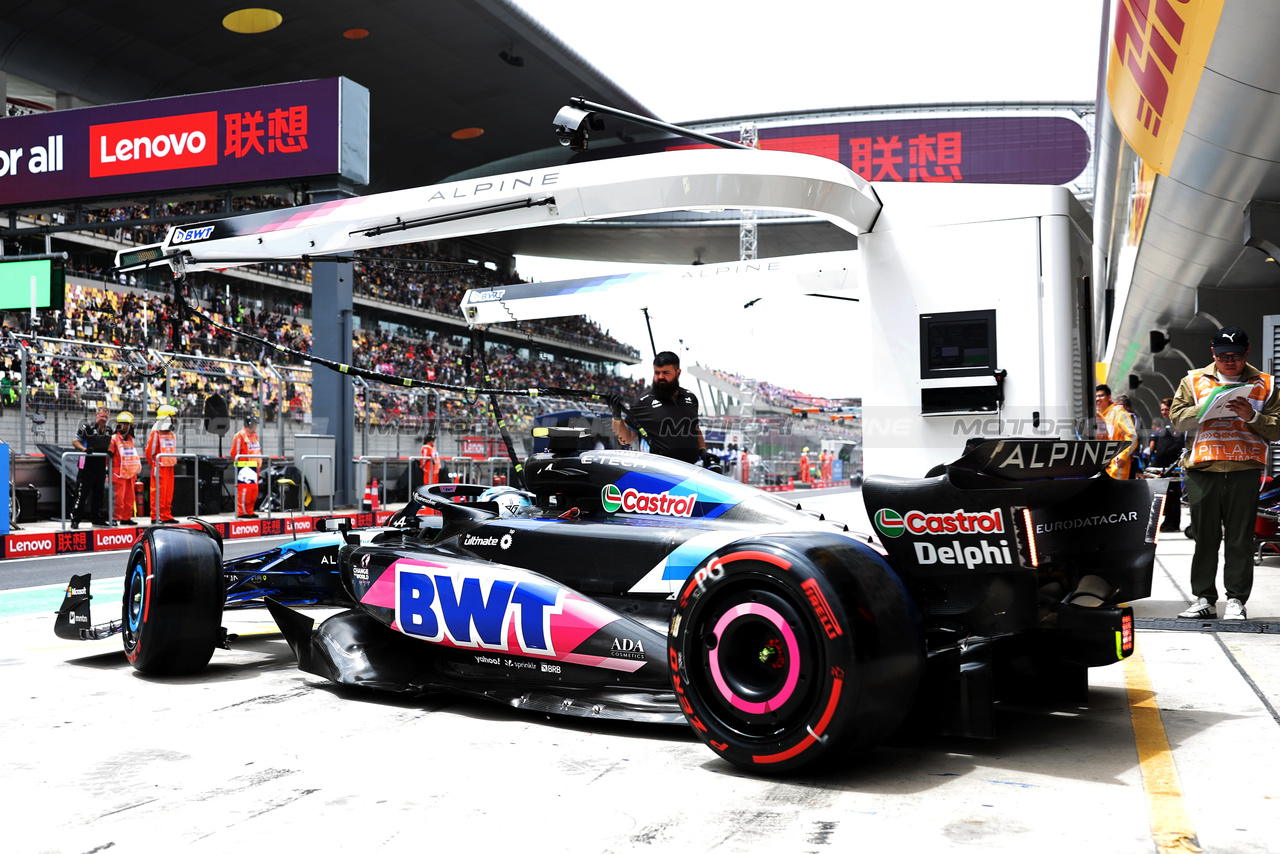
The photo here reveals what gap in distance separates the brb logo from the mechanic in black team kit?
2.14m

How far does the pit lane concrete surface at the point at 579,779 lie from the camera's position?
8.82 feet

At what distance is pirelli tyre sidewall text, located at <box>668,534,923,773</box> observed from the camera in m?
3.05

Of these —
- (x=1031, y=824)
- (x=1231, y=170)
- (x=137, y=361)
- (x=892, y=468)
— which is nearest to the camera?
(x=1031, y=824)

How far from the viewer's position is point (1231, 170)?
9.16 meters

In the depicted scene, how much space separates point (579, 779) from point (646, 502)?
1505mm

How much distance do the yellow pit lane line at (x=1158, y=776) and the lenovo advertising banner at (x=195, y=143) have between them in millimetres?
13504

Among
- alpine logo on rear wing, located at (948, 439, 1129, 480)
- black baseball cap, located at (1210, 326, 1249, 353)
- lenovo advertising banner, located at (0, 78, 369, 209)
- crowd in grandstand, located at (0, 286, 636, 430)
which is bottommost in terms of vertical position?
alpine logo on rear wing, located at (948, 439, 1129, 480)

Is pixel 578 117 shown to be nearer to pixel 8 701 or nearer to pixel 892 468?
pixel 892 468

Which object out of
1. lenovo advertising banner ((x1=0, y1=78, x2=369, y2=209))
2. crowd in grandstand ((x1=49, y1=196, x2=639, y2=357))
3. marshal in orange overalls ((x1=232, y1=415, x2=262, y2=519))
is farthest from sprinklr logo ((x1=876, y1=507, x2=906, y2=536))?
crowd in grandstand ((x1=49, y1=196, x2=639, y2=357))

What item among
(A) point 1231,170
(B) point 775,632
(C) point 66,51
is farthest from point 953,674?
(C) point 66,51

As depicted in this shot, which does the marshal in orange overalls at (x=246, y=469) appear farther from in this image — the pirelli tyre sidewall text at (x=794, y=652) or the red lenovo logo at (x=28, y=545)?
the pirelli tyre sidewall text at (x=794, y=652)

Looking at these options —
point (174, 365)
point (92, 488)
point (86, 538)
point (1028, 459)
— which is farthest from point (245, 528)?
point (1028, 459)

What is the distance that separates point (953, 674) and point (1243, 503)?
3753 millimetres

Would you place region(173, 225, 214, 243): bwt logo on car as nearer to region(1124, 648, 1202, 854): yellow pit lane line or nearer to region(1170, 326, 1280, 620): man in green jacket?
region(1170, 326, 1280, 620): man in green jacket
